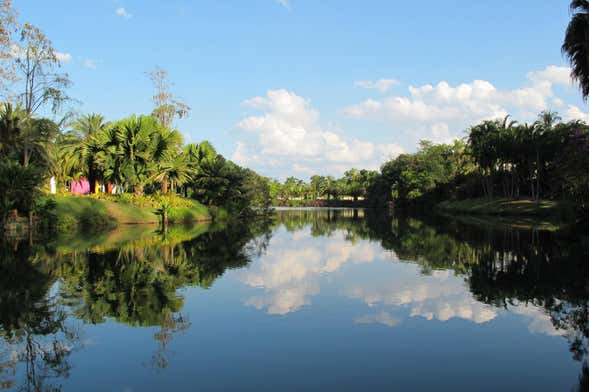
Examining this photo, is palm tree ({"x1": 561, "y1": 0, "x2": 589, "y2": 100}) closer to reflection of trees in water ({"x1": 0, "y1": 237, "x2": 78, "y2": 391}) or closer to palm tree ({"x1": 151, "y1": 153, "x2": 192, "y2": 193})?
reflection of trees in water ({"x1": 0, "y1": 237, "x2": 78, "y2": 391})

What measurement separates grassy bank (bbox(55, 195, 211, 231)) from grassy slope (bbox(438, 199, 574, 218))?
3229 centimetres

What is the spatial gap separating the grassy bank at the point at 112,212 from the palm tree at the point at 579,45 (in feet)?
102

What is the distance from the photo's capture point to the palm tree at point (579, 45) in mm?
20828

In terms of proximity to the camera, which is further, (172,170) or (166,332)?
(172,170)

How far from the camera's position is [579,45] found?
21.6 meters

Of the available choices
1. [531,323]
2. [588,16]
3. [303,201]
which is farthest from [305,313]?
[303,201]

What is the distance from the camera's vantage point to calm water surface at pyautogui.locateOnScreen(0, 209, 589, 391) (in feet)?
20.5

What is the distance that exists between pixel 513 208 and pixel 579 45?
37.2m

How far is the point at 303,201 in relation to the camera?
153000mm

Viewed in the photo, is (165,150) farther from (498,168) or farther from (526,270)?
(498,168)

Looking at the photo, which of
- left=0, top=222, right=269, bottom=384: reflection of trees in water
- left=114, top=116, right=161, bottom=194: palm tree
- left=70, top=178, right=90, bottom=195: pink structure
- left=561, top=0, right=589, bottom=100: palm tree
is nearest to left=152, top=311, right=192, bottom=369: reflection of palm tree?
left=0, top=222, right=269, bottom=384: reflection of trees in water

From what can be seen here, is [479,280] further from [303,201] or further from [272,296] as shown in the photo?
[303,201]

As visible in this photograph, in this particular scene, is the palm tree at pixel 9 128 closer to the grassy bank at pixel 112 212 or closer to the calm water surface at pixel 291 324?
the grassy bank at pixel 112 212

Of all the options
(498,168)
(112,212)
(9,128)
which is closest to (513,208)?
(498,168)
